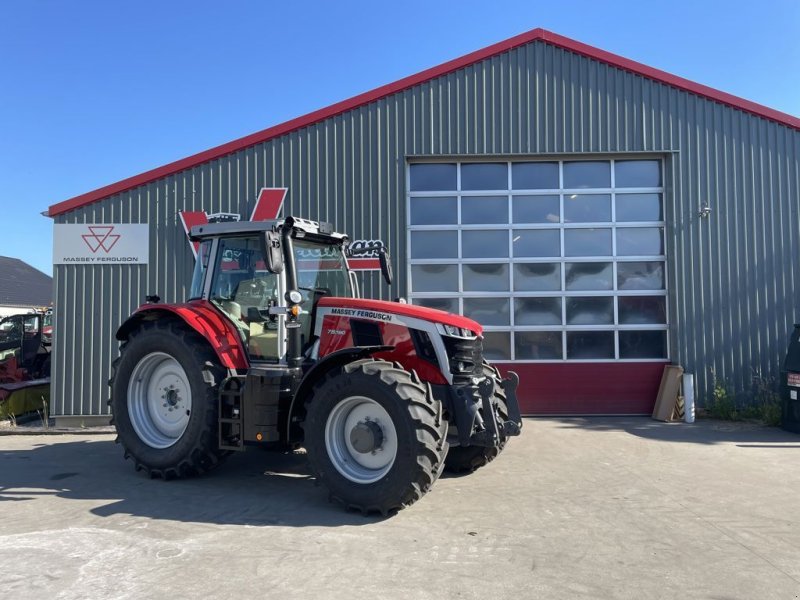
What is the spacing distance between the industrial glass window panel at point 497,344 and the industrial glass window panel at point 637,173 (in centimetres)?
328

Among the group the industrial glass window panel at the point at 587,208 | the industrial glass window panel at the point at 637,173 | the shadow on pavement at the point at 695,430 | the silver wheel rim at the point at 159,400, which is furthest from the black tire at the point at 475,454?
the industrial glass window panel at the point at 637,173

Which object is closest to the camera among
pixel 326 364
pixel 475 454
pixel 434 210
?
pixel 326 364

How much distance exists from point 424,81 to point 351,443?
6.85m

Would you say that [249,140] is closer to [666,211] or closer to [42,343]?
[42,343]

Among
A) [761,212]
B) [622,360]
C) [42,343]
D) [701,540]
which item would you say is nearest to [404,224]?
[622,360]

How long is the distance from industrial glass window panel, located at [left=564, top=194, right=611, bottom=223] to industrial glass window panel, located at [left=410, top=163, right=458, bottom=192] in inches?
78.7

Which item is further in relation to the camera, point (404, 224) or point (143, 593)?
point (404, 224)

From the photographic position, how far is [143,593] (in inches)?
137

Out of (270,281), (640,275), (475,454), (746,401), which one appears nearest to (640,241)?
(640,275)

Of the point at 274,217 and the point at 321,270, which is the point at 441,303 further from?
the point at 321,270

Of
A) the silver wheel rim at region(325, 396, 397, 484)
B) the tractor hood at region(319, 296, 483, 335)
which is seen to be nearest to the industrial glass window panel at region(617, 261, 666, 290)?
the tractor hood at region(319, 296, 483, 335)

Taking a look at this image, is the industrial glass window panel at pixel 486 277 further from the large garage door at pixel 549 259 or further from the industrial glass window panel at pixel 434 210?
the industrial glass window panel at pixel 434 210

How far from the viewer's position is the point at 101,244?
31.2ft

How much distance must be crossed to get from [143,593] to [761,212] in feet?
33.6
